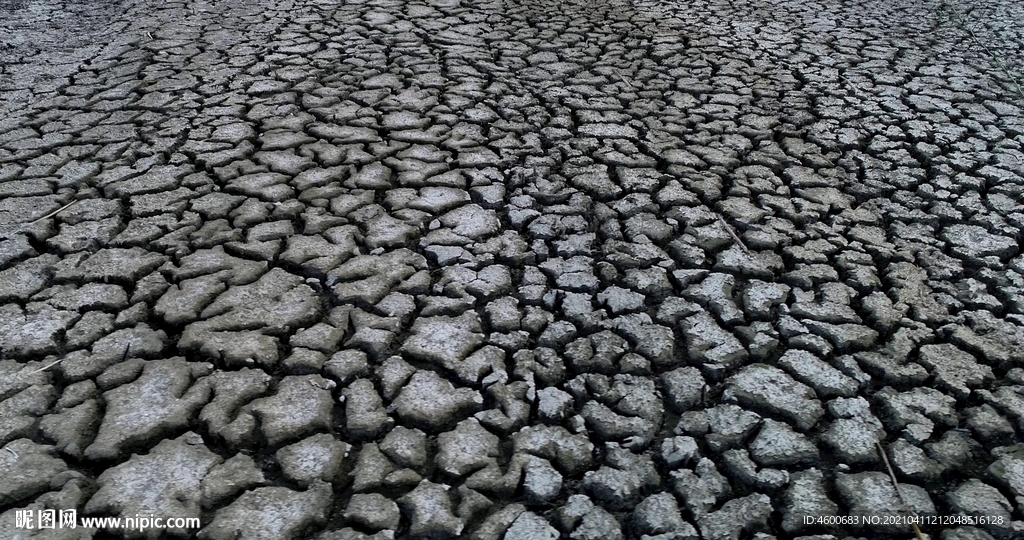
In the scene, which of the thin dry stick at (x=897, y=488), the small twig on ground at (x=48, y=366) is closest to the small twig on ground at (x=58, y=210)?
the small twig on ground at (x=48, y=366)

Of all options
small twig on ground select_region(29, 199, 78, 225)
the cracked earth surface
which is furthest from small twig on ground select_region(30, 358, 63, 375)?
small twig on ground select_region(29, 199, 78, 225)

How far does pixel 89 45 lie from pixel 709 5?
355 cm

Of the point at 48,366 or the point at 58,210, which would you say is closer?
the point at 48,366

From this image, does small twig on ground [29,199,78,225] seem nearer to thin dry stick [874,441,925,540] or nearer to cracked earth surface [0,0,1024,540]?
cracked earth surface [0,0,1024,540]

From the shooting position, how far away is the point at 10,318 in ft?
6.31

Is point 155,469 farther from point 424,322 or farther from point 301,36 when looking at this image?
point 301,36

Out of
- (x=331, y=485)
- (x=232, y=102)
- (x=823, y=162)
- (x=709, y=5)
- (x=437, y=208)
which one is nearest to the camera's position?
(x=331, y=485)

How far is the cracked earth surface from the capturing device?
1.49 meters

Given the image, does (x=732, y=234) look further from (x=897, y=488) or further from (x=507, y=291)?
(x=897, y=488)

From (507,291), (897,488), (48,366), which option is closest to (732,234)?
(507,291)

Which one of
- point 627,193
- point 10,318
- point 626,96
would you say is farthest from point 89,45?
point 627,193

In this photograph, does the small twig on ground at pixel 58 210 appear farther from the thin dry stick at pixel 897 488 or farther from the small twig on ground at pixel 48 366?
the thin dry stick at pixel 897 488

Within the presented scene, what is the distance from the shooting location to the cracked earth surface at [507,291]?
149 cm

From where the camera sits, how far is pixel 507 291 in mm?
2092
